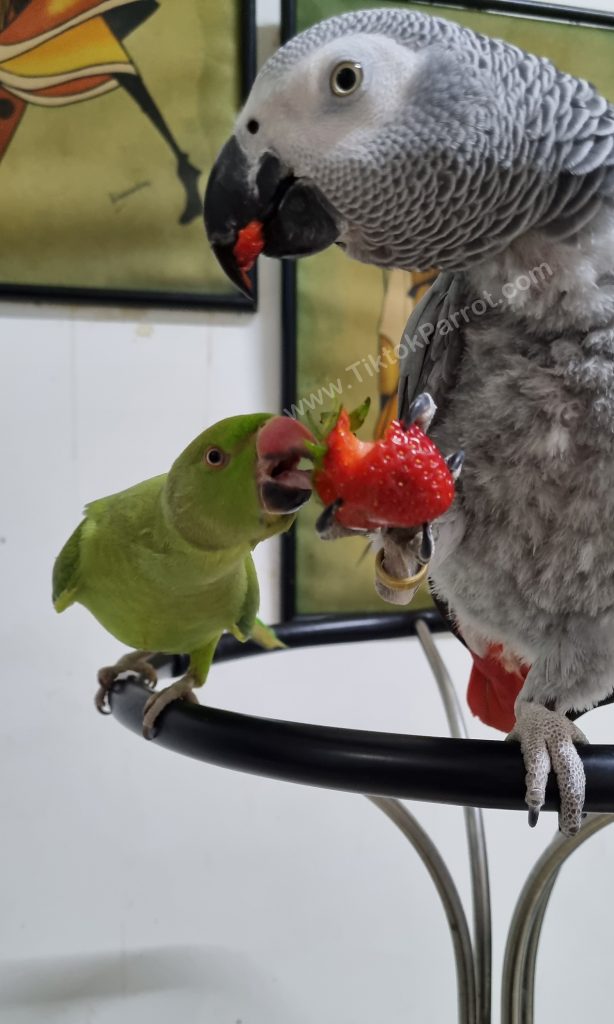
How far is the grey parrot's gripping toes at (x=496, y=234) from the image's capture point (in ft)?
1.92

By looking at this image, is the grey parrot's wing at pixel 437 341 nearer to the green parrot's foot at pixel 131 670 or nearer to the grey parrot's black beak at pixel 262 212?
the grey parrot's black beak at pixel 262 212

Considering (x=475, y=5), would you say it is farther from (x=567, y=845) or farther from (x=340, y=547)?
(x=567, y=845)

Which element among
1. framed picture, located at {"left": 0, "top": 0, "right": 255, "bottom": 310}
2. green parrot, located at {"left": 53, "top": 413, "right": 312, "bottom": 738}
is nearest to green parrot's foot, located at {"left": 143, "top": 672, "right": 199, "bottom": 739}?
green parrot, located at {"left": 53, "top": 413, "right": 312, "bottom": 738}

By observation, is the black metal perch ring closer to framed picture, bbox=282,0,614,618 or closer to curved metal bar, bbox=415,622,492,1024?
curved metal bar, bbox=415,622,492,1024


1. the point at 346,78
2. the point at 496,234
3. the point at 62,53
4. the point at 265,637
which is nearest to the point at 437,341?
the point at 496,234

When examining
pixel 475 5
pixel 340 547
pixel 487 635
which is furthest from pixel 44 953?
pixel 475 5

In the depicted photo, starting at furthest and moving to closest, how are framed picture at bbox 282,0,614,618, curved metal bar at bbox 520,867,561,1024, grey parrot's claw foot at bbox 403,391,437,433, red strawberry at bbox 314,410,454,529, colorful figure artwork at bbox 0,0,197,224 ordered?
framed picture at bbox 282,0,614,618 < colorful figure artwork at bbox 0,0,197,224 < curved metal bar at bbox 520,867,561,1024 < grey parrot's claw foot at bbox 403,391,437,433 < red strawberry at bbox 314,410,454,529

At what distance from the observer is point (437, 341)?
70 cm

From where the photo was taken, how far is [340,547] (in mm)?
1233

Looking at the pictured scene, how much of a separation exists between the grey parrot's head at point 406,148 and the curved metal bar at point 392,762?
0.38 metres

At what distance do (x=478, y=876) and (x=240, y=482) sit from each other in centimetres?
62

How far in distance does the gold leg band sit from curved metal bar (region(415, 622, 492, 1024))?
0.25 m

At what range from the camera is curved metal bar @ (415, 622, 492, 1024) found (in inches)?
32.8

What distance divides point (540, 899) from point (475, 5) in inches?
47.8
